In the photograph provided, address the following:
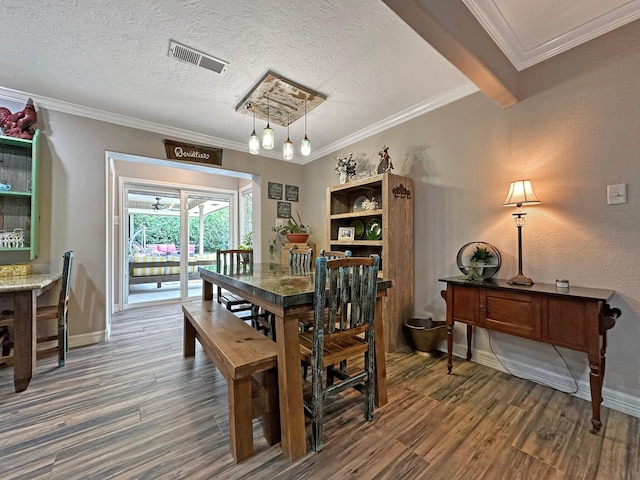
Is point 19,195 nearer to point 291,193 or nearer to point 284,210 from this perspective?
point 284,210

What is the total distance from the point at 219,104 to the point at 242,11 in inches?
50.3

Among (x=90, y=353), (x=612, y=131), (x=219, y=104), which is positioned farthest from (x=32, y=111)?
(x=612, y=131)

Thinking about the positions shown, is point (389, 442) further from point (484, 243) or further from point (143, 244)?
point (143, 244)

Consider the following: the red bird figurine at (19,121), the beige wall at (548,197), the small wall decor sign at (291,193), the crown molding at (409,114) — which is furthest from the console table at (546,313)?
the red bird figurine at (19,121)

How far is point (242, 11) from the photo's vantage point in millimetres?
1649

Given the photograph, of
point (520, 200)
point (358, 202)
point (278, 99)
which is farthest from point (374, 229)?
point (278, 99)

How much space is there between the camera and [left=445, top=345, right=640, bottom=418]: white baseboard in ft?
5.59

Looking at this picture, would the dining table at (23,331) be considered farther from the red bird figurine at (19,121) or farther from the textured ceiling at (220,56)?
the textured ceiling at (220,56)

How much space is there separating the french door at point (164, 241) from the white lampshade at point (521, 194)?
15.7 ft

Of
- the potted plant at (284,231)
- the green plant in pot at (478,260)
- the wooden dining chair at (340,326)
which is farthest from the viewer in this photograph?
the potted plant at (284,231)

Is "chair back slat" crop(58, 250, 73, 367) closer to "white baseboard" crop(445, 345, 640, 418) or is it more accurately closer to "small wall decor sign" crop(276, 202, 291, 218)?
"small wall decor sign" crop(276, 202, 291, 218)

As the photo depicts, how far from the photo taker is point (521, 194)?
1982mm

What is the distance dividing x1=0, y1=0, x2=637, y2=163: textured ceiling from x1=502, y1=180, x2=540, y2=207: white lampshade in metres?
1.06

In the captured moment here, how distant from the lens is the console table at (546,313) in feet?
5.00
